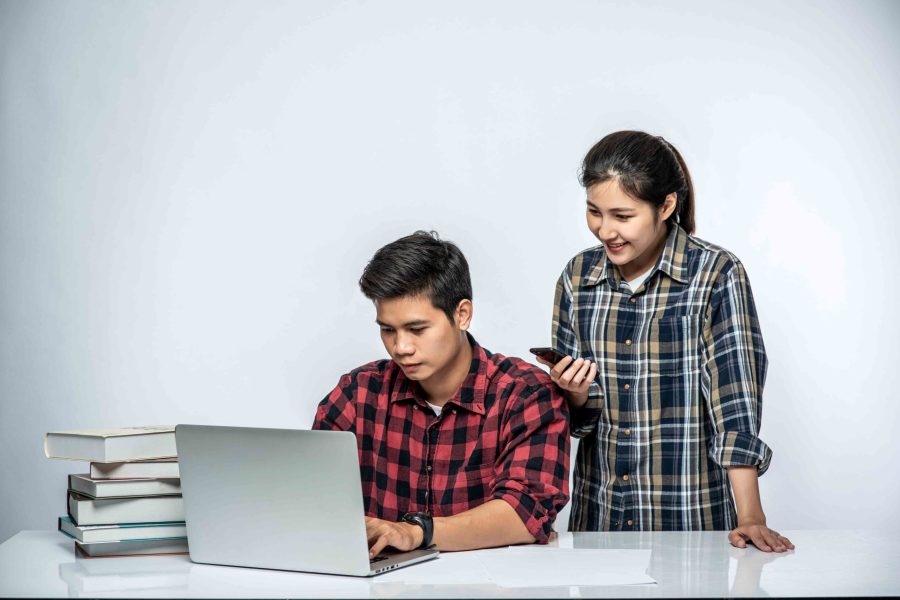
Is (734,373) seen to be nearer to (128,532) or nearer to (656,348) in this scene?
(656,348)

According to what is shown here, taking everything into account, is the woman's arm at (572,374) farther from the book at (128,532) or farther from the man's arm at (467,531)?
the book at (128,532)

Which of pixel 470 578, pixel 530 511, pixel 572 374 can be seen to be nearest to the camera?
pixel 470 578

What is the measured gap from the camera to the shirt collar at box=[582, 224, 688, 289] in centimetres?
212

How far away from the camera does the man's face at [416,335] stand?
193 cm

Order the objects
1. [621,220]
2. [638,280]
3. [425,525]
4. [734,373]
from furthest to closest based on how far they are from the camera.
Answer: [638,280] → [621,220] → [734,373] → [425,525]

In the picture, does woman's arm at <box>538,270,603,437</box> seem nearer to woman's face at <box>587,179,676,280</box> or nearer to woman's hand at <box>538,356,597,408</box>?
woman's hand at <box>538,356,597,408</box>

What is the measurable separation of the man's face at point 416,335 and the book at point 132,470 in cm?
48

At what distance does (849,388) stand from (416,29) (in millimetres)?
1915

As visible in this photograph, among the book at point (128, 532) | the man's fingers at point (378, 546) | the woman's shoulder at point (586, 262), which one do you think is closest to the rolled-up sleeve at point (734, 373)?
the woman's shoulder at point (586, 262)

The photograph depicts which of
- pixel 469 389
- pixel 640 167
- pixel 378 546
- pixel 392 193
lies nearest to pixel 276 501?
pixel 378 546

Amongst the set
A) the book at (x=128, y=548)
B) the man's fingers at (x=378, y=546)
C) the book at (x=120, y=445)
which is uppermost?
the book at (x=120, y=445)

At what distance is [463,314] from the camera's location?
6.70ft

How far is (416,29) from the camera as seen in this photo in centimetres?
342

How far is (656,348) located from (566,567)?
0.70 metres
